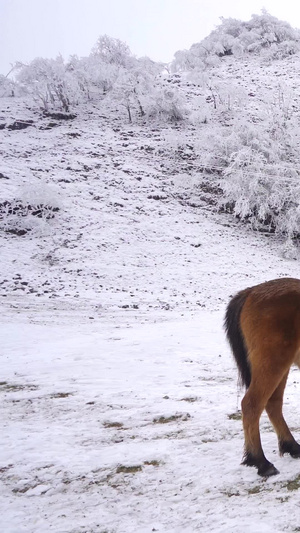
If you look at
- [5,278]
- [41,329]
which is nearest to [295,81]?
[5,278]

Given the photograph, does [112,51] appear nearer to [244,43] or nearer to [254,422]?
[244,43]

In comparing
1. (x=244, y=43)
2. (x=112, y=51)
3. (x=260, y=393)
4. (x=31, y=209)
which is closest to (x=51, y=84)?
(x=112, y=51)

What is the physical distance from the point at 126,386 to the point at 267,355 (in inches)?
113

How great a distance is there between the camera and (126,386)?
16.6ft

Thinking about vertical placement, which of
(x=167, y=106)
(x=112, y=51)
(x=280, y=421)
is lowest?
(x=280, y=421)

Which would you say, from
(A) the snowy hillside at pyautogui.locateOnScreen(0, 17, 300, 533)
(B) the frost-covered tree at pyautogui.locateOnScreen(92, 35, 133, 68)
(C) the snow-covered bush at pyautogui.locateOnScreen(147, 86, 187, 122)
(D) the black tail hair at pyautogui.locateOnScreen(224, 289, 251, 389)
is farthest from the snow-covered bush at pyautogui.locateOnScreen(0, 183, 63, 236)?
(B) the frost-covered tree at pyautogui.locateOnScreen(92, 35, 133, 68)

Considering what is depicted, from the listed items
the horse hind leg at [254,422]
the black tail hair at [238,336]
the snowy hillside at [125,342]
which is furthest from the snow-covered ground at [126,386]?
the black tail hair at [238,336]

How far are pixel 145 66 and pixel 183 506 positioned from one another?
52.9 m

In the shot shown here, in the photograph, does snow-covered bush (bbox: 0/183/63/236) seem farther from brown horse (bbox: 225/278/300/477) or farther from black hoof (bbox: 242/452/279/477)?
black hoof (bbox: 242/452/279/477)

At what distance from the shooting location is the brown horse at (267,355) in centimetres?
266

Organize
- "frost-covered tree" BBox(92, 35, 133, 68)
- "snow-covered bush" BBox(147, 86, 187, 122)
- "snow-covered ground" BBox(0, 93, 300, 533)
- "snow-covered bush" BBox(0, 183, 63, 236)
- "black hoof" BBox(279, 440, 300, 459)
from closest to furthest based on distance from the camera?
1. "snow-covered ground" BBox(0, 93, 300, 533)
2. "black hoof" BBox(279, 440, 300, 459)
3. "snow-covered bush" BBox(0, 183, 63, 236)
4. "snow-covered bush" BBox(147, 86, 187, 122)
5. "frost-covered tree" BBox(92, 35, 133, 68)

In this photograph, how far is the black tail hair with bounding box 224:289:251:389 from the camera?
290cm

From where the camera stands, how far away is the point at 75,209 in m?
23.0

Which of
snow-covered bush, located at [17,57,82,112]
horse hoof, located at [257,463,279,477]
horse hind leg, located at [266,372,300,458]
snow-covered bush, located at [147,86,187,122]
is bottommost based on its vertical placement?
horse hoof, located at [257,463,279,477]
